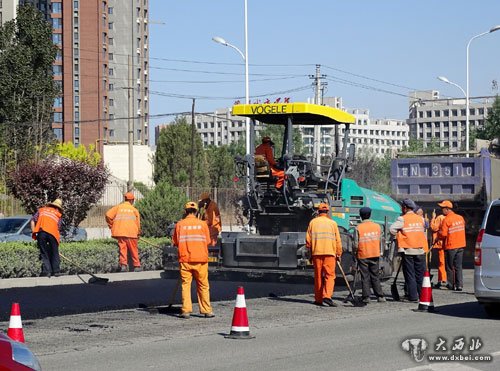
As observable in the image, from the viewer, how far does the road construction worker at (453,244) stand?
62.5 ft

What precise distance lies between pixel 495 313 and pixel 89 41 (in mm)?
98115

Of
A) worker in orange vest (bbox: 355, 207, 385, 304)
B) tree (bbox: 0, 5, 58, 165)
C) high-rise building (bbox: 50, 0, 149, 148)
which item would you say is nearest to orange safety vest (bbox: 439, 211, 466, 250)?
worker in orange vest (bbox: 355, 207, 385, 304)

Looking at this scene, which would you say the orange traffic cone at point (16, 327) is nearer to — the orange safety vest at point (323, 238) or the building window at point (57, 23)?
the orange safety vest at point (323, 238)

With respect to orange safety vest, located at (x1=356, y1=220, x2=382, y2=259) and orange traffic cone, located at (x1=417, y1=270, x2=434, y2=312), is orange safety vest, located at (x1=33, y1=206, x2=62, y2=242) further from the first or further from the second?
orange traffic cone, located at (x1=417, y1=270, x2=434, y2=312)

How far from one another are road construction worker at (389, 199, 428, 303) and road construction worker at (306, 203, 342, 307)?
4.58 feet

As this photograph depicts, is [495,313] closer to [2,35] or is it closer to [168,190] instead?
[168,190]

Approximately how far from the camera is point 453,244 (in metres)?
19.2

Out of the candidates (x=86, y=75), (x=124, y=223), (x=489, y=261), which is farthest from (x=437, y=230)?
(x=86, y=75)

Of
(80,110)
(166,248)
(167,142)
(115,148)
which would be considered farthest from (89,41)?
(166,248)

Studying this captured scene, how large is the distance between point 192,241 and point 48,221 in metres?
7.56

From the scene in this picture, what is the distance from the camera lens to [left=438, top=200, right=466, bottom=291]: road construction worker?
750 inches

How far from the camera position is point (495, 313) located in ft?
46.9

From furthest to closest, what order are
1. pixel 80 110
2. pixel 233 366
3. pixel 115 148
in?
1. pixel 80 110
2. pixel 115 148
3. pixel 233 366

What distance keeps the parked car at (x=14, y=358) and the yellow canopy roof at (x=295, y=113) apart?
37.9 feet
